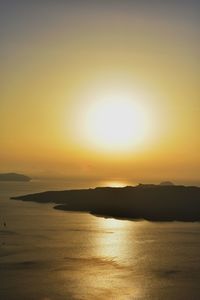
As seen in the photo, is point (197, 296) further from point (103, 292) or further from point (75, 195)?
point (75, 195)

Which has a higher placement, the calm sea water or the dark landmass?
the dark landmass

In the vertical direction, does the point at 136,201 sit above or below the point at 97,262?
above

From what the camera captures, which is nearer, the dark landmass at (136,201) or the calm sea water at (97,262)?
the calm sea water at (97,262)

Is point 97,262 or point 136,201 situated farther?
point 136,201

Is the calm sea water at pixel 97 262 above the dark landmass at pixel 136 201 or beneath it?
beneath

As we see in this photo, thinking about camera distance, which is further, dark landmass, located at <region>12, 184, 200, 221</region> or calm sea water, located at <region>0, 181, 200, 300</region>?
dark landmass, located at <region>12, 184, 200, 221</region>
